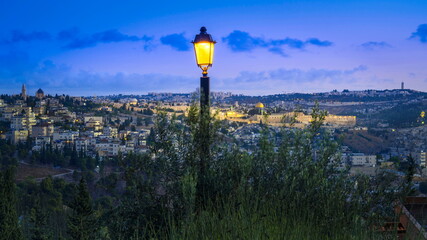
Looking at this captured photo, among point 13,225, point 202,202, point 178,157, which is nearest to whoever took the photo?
point 202,202

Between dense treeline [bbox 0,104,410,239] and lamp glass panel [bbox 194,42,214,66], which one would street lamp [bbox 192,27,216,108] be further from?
dense treeline [bbox 0,104,410,239]

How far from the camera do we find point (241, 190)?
2873 mm

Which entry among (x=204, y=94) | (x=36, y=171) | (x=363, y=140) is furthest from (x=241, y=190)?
(x=36, y=171)

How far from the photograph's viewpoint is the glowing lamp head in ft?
15.4

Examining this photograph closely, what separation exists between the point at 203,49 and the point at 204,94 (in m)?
0.61

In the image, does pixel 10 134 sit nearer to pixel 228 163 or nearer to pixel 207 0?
pixel 207 0

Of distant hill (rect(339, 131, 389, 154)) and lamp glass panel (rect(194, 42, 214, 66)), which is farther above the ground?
lamp glass panel (rect(194, 42, 214, 66))

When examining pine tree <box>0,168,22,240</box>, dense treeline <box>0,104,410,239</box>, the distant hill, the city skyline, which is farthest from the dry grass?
dense treeline <box>0,104,410,239</box>

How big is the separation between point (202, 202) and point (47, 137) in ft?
208

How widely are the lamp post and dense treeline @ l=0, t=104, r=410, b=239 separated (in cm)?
1

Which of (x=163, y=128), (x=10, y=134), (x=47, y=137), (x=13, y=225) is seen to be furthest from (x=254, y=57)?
(x=10, y=134)

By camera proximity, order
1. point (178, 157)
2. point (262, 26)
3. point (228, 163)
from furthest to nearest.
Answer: point (262, 26) → point (178, 157) → point (228, 163)

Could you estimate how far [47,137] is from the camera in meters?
61.4

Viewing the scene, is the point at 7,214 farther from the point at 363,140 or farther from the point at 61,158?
the point at 61,158
